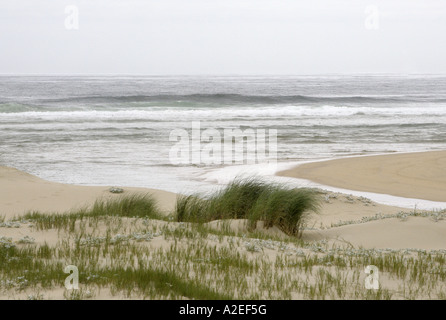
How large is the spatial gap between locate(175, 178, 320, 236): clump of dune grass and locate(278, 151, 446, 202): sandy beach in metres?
5.31

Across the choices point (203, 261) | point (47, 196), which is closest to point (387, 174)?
point (47, 196)

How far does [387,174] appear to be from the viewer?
52.7ft

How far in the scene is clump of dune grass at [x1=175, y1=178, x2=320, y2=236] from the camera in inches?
351

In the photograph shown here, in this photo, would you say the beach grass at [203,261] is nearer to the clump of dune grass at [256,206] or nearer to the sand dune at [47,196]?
the clump of dune grass at [256,206]

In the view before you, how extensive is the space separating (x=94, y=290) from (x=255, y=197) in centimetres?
483

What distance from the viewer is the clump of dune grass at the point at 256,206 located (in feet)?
29.2

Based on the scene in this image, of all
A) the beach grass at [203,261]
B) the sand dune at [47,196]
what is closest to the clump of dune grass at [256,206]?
the beach grass at [203,261]

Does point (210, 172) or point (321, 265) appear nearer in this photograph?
point (321, 265)

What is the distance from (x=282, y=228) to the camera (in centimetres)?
896

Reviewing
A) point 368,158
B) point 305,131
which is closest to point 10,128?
point 305,131

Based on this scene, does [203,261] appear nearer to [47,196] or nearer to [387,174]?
[47,196]

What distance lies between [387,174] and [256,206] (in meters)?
8.24

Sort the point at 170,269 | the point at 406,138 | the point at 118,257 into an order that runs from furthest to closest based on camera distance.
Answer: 1. the point at 406,138
2. the point at 118,257
3. the point at 170,269
